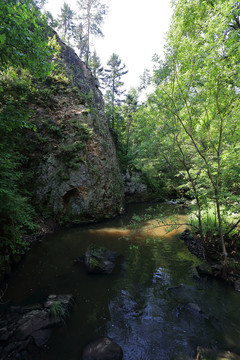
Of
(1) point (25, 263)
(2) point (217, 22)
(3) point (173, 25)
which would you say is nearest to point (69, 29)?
(3) point (173, 25)

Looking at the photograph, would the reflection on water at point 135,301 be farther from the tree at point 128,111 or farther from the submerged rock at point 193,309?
the tree at point 128,111

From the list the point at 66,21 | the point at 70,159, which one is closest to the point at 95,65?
the point at 66,21

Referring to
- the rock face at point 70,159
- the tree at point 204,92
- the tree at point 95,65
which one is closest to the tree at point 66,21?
the tree at point 95,65

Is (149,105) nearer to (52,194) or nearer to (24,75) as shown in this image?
(52,194)

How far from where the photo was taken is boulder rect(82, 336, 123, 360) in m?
3.21

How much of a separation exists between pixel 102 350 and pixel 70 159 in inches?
415

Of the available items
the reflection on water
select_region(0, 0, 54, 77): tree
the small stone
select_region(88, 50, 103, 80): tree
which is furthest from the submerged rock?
select_region(88, 50, 103, 80): tree

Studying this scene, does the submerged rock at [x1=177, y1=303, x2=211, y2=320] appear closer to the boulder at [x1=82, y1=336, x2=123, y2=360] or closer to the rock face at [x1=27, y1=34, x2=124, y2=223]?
the boulder at [x1=82, y1=336, x2=123, y2=360]

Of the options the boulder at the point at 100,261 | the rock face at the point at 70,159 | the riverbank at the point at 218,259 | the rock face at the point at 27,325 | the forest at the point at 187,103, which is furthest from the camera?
the rock face at the point at 70,159

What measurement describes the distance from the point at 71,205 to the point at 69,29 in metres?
35.3

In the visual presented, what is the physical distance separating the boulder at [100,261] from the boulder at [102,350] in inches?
99.4

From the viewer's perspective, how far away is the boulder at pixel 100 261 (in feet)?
19.8

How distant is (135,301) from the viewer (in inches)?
192

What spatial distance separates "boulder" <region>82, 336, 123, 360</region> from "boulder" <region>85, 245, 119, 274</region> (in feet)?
8.28
